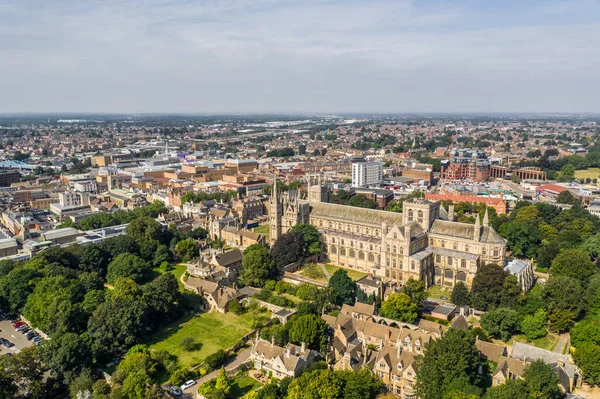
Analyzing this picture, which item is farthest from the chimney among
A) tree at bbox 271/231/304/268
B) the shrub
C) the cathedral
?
the shrub

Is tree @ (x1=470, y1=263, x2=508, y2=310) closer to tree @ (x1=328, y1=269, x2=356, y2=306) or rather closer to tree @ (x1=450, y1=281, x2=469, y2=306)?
tree @ (x1=450, y1=281, x2=469, y2=306)

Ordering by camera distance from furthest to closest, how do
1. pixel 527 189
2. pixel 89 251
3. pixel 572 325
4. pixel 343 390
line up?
pixel 527 189, pixel 89 251, pixel 572 325, pixel 343 390

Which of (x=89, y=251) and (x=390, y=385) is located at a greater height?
(x=89, y=251)

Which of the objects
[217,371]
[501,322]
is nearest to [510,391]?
[501,322]

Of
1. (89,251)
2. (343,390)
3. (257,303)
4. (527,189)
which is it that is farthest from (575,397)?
(527,189)

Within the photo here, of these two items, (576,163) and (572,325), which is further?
(576,163)

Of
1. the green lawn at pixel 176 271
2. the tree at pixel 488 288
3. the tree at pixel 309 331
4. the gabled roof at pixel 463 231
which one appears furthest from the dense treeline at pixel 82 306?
the gabled roof at pixel 463 231

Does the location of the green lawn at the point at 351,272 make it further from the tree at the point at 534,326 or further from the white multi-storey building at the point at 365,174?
the white multi-storey building at the point at 365,174

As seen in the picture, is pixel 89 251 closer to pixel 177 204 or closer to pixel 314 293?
pixel 314 293
